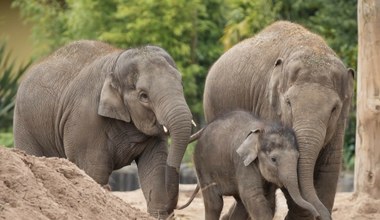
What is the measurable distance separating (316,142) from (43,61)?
3315 millimetres

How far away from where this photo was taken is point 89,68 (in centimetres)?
1227

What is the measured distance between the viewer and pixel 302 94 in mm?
11062

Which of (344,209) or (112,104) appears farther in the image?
(344,209)

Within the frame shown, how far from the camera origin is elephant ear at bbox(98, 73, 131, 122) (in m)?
11.7

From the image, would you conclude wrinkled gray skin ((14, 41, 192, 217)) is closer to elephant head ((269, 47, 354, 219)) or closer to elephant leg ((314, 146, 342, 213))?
elephant head ((269, 47, 354, 219))

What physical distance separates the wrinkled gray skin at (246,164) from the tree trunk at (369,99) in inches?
82.6

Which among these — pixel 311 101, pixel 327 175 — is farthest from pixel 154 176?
pixel 311 101

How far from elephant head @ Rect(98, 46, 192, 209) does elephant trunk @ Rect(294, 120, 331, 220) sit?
100 cm

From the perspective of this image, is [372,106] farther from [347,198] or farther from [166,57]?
[166,57]

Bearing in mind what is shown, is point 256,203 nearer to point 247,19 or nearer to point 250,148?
point 250,148

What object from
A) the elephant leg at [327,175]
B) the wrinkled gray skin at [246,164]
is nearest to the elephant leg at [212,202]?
the wrinkled gray skin at [246,164]

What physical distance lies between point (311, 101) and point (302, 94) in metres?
0.11

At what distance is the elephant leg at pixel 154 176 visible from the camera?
11.6 meters

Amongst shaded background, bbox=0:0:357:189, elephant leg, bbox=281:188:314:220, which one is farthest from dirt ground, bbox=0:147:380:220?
shaded background, bbox=0:0:357:189
